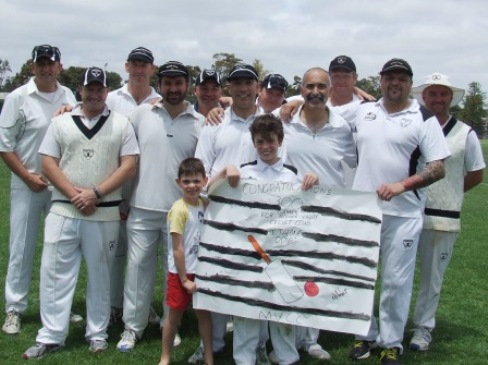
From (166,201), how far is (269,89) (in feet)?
6.42

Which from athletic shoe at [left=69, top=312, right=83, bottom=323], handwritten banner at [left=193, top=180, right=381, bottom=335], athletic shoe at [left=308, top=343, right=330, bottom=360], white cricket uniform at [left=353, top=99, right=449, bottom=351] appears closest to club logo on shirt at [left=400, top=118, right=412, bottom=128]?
white cricket uniform at [left=353, top=99, right=449, bottom=351]

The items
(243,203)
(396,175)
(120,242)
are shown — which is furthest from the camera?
(120,242)

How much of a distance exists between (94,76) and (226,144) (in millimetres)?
1450

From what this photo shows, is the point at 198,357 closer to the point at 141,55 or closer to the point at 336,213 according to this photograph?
the point at 336,213

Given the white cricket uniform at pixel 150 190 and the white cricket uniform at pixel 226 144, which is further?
the white cricket uniform at pixel 150 190

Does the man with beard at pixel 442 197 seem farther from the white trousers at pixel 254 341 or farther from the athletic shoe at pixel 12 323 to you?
the athletic shoe at pixel 12 323

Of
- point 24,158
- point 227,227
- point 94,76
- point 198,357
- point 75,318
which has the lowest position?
point 75,318

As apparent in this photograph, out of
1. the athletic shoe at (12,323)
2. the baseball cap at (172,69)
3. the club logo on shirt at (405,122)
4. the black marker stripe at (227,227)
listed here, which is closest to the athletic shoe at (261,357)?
the black marker stripe at (227,227)

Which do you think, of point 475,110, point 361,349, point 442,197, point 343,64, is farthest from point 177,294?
point 475,110

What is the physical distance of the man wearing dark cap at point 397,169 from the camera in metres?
5.77

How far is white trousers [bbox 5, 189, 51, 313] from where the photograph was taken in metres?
6.87

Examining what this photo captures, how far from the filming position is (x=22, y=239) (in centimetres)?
695

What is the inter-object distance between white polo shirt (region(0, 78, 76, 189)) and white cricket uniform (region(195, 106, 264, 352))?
75.9 inches

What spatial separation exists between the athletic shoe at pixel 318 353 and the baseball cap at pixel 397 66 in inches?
111
